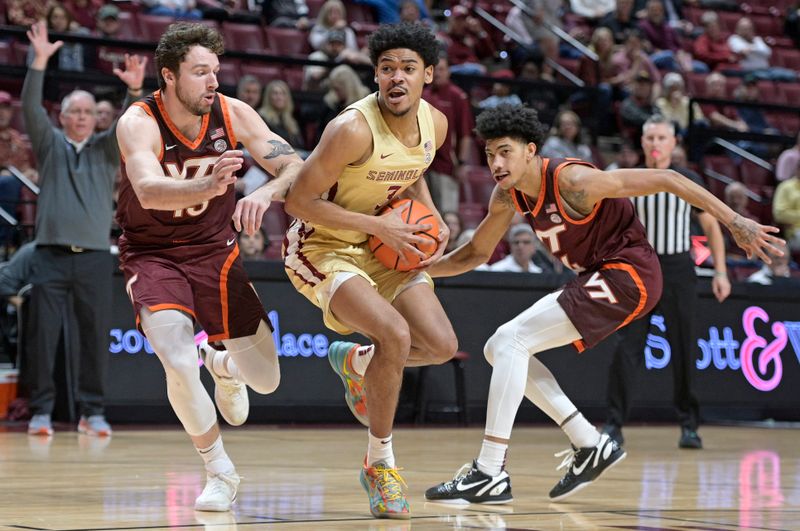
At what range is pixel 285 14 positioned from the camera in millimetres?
13258

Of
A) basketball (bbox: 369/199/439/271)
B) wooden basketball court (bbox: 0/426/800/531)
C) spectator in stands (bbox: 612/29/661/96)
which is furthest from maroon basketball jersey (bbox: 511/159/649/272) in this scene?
spectator in stands (bbox: 612/29/661/96)

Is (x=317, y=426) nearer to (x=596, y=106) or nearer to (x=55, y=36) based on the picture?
(x=55, y=36)

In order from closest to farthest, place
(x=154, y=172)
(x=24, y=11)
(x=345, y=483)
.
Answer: (x=154, y=172) → (x=345, y=483) → (x=24, y=11)

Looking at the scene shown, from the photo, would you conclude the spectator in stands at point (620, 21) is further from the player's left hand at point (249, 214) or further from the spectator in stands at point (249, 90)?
the player's left hand at point (249, 214)

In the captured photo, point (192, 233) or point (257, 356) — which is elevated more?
point (192, 233)

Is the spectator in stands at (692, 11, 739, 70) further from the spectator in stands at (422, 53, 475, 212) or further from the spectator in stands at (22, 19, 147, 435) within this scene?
the spectator in stands at (22, 19, 147, 435)

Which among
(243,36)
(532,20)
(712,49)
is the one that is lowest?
(243,36)

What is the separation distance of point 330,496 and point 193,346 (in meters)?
0.91

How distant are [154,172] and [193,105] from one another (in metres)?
0.38

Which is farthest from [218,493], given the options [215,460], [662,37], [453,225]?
[662,37]

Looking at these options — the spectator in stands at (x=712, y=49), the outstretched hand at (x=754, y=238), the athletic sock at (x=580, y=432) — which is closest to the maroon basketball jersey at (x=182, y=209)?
the athletic sock at (x=580, y=432)

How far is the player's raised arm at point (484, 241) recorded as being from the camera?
5582mm

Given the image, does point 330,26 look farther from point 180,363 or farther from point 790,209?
point 180,363

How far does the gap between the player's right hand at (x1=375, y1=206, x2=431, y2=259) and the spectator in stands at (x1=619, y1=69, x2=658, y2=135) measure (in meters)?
9.06
